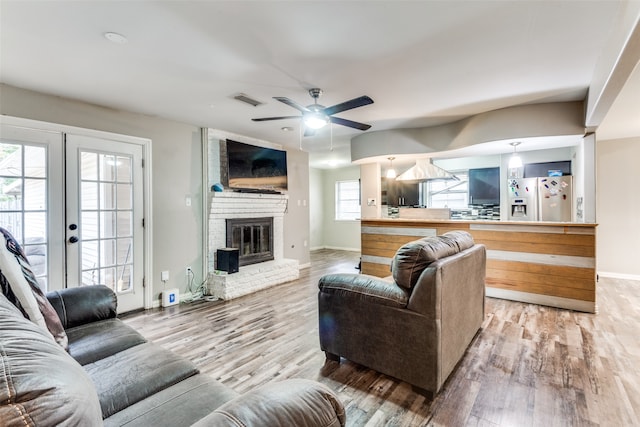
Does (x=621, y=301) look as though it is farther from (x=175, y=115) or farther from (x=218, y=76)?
(x=175, y=115)

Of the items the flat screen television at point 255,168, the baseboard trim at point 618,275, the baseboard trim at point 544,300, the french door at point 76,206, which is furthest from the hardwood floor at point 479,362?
the flat screen television at point 255,168

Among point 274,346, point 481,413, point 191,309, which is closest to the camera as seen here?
point 481,413

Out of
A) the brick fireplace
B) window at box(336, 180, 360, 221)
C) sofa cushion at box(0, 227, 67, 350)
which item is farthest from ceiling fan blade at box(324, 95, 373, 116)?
window at box(336, 180, 360, 221)

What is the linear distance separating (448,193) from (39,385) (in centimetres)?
750

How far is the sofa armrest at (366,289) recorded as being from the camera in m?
2.02

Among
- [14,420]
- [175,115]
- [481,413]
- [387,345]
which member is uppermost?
[175,115]

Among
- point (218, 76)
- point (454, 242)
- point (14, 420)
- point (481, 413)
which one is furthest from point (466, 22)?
point (14, 420)

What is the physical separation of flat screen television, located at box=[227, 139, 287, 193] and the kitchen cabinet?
111 inches

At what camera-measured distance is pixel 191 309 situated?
12.4 feet

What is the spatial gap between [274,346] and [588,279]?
3.57 meters

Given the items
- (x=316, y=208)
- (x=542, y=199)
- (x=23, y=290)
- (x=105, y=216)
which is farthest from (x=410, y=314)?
(x=316, y=208)

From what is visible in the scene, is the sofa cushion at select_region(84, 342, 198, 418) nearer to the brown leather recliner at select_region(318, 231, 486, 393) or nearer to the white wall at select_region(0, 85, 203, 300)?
the brown leather recliner at select_region(318, 231, 486, 393)

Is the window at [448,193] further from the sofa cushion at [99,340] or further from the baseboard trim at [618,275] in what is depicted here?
the sofa cushion at [99,340]

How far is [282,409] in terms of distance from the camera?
0.81m
